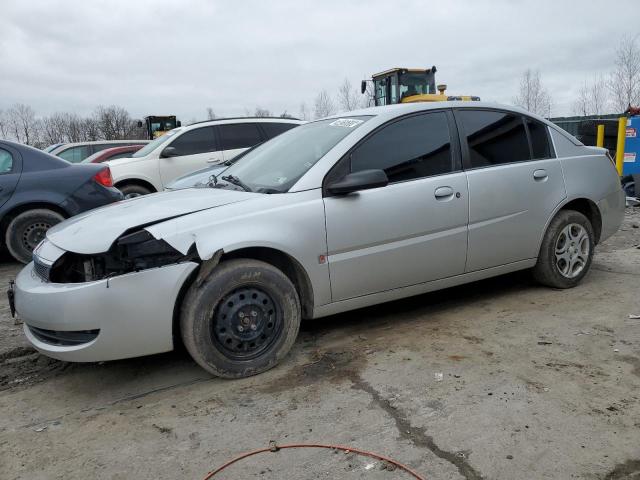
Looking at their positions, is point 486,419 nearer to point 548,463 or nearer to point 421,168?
point 548,463

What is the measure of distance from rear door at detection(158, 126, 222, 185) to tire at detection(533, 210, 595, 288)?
20.1 feet

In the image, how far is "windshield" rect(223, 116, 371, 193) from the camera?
3752 millimetres

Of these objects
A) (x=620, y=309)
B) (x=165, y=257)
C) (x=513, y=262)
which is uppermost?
(x=165, y=257)

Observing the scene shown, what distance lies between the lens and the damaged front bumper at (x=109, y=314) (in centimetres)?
301

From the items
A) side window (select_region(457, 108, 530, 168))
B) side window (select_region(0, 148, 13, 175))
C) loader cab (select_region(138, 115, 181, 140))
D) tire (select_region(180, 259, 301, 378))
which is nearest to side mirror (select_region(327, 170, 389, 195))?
tire (select_region(180, 259, 301, 378))

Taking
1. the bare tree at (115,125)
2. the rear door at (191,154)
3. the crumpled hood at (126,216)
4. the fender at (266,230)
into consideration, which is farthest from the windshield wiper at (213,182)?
the bare tree at (115,125)

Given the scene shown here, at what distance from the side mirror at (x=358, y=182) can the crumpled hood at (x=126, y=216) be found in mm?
521

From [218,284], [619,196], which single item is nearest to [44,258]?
[218,284]

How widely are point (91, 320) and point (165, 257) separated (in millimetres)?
522

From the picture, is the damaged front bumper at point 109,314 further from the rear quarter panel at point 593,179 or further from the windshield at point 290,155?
the rear quarter panel at point 593,179

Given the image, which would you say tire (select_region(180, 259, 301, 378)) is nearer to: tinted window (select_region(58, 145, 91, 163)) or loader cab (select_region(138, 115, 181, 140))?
tinted window (select_region(58, 145, 91, 163))

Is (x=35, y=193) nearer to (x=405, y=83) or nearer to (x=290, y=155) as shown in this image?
(x=290, y=155)

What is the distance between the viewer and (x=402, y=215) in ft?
12.4

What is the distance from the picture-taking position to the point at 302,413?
2.93 meters
